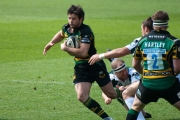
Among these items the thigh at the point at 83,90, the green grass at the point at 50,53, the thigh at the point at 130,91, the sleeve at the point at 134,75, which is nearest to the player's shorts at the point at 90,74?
the thigh at the point at 83,90

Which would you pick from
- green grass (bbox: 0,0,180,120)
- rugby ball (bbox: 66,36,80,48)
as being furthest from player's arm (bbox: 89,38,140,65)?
green grass (bbox: 0,0,180,120)

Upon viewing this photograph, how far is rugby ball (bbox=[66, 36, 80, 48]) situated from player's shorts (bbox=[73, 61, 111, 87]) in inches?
18.5

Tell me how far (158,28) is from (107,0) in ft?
99.0

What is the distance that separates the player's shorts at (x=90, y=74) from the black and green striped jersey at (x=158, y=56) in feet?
6.09

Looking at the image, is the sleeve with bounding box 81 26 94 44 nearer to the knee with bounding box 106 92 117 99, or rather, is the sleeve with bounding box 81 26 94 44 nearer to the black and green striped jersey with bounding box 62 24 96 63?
the black and green striped jersey with bounding box 62 24 96 63

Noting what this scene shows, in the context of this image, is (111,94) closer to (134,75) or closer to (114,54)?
(134,75)

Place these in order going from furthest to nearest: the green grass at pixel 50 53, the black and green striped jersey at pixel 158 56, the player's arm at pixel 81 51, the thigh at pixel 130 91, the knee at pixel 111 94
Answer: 1. the green grass at pixel 50 53
2. the knee at pixel 111 94
3. the thigh at pixel 130 91
4. the player's arm at pixel 81 51
5. the black and green striped jersey at pixel 158 56

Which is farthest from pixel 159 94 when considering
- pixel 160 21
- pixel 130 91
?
pixel 130 91

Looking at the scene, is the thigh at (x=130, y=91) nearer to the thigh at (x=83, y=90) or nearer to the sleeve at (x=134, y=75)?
the sleeve at (x=134, y=75)

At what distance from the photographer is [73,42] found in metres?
11.1

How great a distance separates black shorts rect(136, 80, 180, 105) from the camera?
31.6 feet

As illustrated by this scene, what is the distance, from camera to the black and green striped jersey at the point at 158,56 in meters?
9.45

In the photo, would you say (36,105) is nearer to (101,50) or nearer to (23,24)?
(101,50)

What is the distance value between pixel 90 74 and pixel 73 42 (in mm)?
717
